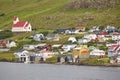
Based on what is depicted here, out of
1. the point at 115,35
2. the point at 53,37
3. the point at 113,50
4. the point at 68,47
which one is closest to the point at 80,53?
the point at 113,50

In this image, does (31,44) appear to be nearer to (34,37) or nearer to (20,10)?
(34,37)

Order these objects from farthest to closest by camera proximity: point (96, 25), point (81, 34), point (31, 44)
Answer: point (96, 25)
point (81, 34)
point (31, 44)

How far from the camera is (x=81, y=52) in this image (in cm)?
10469

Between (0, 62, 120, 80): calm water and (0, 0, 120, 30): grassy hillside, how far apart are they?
52.7 m

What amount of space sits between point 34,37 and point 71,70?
154 ft

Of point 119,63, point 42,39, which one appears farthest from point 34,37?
point 119,63

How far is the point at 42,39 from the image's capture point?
131000mm

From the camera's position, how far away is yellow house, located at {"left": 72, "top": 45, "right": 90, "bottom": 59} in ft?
340

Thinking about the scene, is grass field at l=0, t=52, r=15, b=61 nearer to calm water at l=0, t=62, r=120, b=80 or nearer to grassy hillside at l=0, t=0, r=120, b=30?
calm water at l=0, t=62, r=120, b=80

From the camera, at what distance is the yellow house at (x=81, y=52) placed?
104m

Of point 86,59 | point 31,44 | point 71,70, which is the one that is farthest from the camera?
point 31,44

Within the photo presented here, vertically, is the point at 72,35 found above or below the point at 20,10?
below

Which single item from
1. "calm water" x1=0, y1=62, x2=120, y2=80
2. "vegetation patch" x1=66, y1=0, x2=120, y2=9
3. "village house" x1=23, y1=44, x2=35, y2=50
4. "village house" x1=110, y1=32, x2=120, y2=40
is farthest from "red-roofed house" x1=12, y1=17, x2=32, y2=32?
"calm water" x1=0, y1=62, x2=120, y2=80

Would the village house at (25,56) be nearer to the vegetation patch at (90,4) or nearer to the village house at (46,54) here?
the village house at (46,54)
